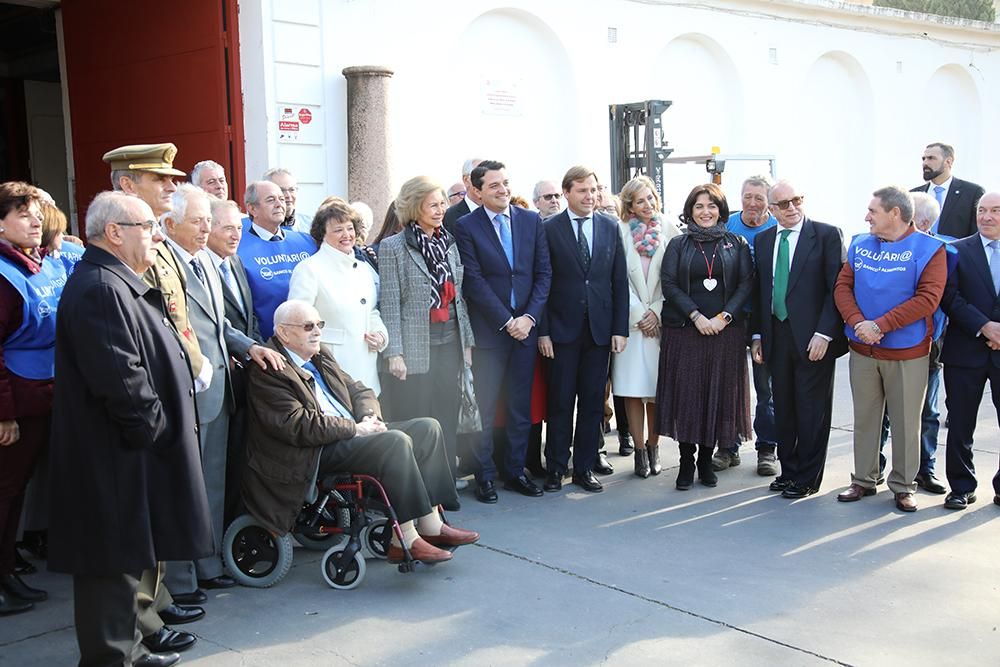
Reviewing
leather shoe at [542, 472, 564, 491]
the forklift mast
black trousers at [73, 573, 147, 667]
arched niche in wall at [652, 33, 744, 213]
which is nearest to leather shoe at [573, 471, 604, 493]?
leather shoe at [542, 472, 564, 491]

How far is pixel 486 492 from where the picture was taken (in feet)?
19.1

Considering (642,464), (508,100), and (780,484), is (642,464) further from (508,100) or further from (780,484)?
(508,100)

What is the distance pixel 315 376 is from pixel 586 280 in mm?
1952

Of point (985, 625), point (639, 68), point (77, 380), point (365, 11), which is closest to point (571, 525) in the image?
point (985, 625)

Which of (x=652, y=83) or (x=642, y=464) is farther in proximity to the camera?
(x=652, y=83)

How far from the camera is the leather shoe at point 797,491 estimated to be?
5.82 metres

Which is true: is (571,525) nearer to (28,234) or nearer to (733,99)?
(28,234)

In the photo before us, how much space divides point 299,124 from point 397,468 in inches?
213

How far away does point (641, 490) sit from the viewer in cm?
603

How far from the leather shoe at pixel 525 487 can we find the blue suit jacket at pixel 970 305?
2500 millimetres

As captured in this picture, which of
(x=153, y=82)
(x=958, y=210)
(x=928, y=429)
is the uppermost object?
(x=153, y=82)

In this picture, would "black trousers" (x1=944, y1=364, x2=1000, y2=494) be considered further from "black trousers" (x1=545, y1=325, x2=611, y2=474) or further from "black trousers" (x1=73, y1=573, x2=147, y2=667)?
"black trousers" (x1=73, y1=573, x2=147, y2=667)

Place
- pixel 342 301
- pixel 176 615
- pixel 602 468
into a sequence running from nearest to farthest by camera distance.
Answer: pixel 176 615, pixel 342 301, pixel 602 468

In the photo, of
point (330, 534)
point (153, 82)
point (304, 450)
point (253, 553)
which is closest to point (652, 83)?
point (153, 82)
